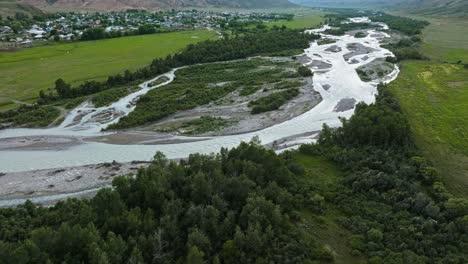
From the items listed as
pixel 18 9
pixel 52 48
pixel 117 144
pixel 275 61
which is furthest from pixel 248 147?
pixel 18 9

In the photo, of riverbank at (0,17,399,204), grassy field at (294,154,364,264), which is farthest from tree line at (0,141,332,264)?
riverbank at (0,17,399,204)

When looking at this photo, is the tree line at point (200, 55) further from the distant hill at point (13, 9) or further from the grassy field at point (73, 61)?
the distant hill at point (13, 9)

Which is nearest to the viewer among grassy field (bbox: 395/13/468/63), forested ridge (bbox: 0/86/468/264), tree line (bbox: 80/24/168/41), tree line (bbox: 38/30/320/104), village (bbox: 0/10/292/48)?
forested ridge (bbox: 0/86/468/264)

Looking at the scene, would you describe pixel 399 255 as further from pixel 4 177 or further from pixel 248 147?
pixel 4 177

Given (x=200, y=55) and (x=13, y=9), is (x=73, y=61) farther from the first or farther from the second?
(x=13, y=9)

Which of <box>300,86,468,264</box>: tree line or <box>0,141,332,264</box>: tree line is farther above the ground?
<box>0,141,332,264</box>: tree line

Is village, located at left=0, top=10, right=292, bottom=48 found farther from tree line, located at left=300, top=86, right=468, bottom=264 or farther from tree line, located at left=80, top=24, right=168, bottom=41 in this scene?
tree line, located at left=300, top=86, right=468, bottom=264
